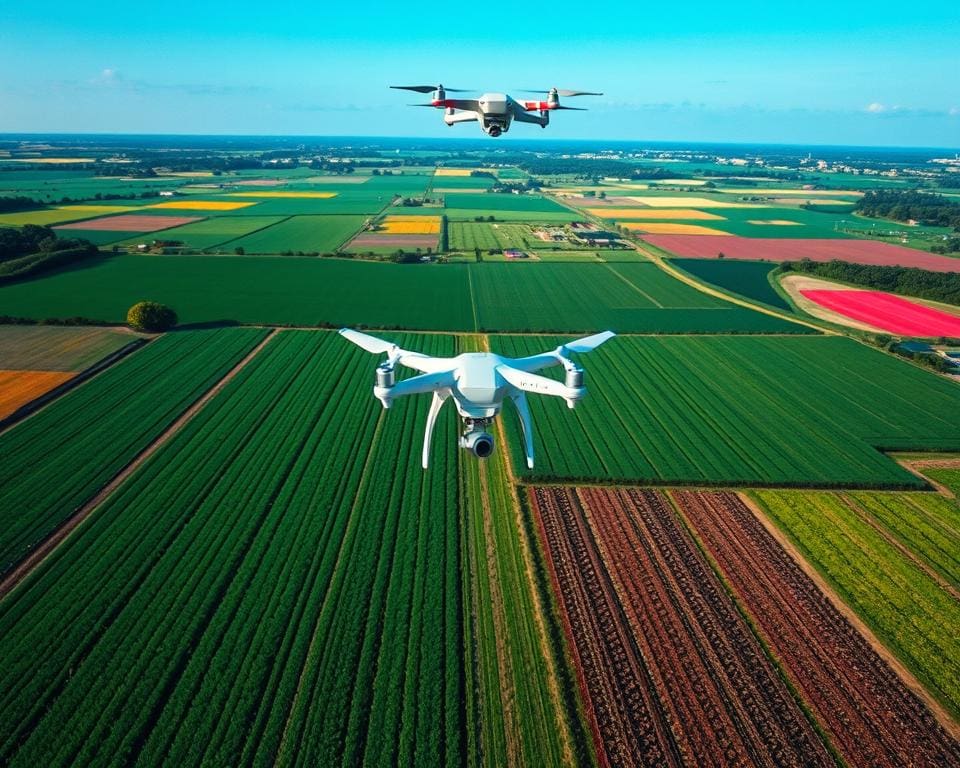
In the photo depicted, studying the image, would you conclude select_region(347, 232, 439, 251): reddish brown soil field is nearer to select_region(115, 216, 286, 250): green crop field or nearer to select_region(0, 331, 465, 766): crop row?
select_region(115, 216, 286, 250): green crop field

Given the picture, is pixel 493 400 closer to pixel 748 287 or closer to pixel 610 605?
pixel 610 605

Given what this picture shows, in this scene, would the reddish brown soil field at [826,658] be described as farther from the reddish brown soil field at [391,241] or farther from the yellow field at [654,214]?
the yellow field at [654,214]

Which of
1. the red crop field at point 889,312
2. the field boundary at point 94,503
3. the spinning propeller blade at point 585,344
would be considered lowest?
the field boundary at point 94,503

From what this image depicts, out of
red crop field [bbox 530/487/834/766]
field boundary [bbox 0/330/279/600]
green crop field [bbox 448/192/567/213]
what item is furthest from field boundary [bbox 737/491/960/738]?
green crop field [bbox 448/192/567/213]

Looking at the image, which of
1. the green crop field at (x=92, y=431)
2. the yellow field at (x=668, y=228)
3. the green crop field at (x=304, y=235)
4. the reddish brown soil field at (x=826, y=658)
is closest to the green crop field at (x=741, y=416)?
the reddish brown soil field at (x=826, y=658)

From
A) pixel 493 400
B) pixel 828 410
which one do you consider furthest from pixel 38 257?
pixel 828 410
